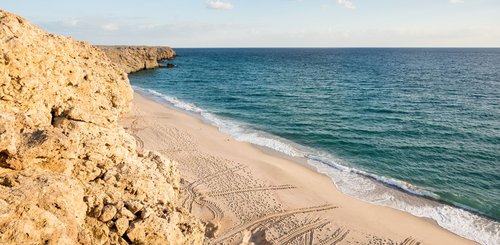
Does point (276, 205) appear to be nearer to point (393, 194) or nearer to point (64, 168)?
point (393, 194)

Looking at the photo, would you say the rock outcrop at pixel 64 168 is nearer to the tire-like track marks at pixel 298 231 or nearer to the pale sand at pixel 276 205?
the tire-like track marks at pixel 298 231

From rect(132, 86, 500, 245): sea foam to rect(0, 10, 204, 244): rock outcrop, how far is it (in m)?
13.1

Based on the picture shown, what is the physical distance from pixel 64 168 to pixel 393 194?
689 inches

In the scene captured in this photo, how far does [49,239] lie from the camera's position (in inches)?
207

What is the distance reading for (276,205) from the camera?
16.7m

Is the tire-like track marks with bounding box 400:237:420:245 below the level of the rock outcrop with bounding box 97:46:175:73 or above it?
below

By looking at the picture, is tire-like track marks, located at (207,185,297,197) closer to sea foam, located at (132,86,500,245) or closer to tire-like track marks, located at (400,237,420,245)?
sea foam, located at (132,86,500,245)

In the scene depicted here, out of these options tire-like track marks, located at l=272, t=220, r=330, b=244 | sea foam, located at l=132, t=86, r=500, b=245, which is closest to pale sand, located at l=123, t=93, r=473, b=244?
tire-like track marks, located at l=272, t=220, r=330, b=244

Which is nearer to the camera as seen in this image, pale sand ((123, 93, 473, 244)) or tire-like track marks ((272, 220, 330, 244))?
tire-like track marks ((272, 220, 330, 244))

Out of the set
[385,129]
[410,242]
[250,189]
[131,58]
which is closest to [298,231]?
[250,189]

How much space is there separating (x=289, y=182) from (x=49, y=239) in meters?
15.3

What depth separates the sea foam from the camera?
1609cm

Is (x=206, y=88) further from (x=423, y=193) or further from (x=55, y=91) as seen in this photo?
(x=55, y=91)

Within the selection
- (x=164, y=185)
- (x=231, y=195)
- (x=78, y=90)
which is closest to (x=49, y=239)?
(x=164, y=185)
